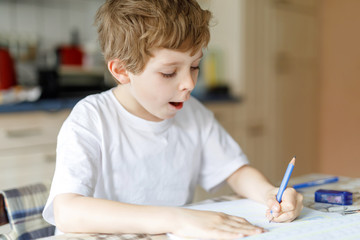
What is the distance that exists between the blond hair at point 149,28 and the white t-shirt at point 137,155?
147 mm

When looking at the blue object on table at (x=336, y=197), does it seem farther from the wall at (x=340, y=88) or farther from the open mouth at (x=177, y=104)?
the wall at (x=340, y=88)

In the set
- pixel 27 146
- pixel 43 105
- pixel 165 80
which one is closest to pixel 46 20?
pixel 43 105

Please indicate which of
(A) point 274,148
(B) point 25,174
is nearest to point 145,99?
(B) point 25,174

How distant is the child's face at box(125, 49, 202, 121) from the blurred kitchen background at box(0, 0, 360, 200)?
113 centimetres

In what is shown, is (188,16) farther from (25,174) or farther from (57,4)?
(57,4)

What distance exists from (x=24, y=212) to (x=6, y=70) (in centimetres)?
151

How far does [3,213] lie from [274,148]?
7.39ft

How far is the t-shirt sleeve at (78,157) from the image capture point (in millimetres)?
844

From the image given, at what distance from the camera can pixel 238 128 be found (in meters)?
2.75

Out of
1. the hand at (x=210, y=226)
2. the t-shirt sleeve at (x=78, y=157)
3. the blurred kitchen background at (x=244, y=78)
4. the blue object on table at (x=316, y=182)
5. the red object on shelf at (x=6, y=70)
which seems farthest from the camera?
the red object on shelf at (x=6, y=70)

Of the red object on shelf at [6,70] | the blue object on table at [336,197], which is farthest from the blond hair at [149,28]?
the red object on shelf at [6,70]

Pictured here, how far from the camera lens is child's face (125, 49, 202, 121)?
90cm

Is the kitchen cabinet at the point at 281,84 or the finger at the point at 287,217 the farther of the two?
the kitchen cabinet at the point at 281,84

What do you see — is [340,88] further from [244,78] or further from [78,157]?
[78,157]
